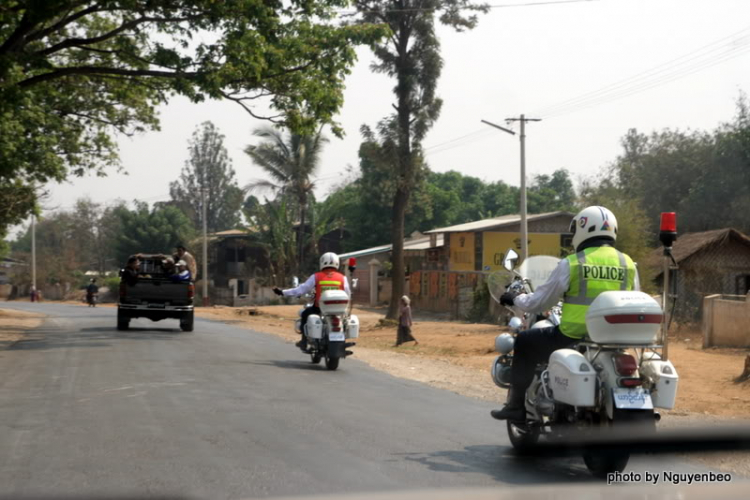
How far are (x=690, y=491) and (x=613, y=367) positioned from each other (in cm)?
404

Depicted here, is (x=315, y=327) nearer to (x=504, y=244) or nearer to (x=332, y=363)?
(x=332, y=363)

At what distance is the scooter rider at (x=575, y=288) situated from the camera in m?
6.56

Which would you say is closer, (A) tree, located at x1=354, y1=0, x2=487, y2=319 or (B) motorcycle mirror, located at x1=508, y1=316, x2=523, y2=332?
(B) motorcycle mirror, located at x1=508, y1=316, x2=523, y2=332

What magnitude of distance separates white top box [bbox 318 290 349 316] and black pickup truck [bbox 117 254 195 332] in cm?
920

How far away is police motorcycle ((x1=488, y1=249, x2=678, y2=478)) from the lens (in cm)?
577

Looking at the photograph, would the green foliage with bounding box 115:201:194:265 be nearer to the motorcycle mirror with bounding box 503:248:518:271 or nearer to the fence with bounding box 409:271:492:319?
the fence with bounding box 409:271:492:319

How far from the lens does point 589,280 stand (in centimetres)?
654

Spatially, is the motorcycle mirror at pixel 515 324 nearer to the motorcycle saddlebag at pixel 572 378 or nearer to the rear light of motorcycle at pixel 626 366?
the motorcycle saddlebag at pixel 572 378

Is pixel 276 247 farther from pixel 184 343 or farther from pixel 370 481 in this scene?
pixel 370 481

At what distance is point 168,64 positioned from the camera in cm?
1977

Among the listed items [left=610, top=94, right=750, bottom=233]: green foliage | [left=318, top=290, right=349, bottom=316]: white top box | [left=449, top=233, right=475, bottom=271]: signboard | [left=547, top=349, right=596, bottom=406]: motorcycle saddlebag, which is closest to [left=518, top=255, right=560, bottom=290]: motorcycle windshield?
[left=547, top=349, right=596, bottom=406]: motorcycle saddlebag

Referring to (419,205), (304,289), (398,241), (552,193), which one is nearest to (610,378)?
(304,289)

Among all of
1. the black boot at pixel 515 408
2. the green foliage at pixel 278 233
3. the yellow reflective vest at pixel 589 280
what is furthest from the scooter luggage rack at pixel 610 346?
the green foliage at pixel 278 233

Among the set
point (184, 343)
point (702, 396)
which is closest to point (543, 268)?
point (702, 396)
